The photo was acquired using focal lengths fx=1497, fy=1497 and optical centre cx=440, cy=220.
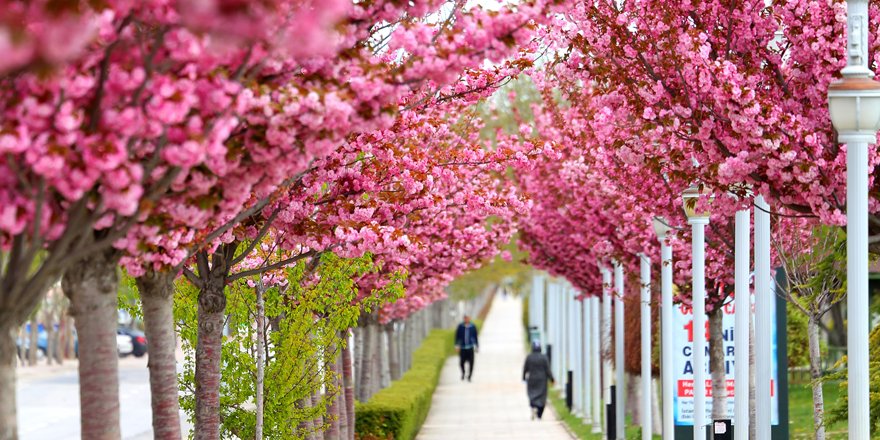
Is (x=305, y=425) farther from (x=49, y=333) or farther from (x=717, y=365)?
(x=49, y=333)

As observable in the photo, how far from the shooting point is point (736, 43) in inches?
457

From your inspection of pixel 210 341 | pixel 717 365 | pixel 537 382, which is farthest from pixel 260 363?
pixel 537 382

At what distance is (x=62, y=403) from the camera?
34.8m

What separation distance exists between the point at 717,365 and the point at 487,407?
16744 millimetres

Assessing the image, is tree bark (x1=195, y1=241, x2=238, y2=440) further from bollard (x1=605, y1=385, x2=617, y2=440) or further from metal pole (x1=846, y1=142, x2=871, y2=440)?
bollard (x1=605, y1=385, x2=617, y2=440)

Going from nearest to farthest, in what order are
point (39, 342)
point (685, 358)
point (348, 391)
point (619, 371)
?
point (348, 391) → point (685, 358) → point (619, 371) → point (39, 342)

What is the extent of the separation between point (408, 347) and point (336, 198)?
2944 cm

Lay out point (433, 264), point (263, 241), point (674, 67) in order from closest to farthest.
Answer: point (674, 67) → point (263, 241) → point (433, 264)

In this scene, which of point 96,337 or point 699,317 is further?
point 699,317

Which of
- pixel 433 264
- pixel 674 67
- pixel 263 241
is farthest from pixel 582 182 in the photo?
pixel 674 67

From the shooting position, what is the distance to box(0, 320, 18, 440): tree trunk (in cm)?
656

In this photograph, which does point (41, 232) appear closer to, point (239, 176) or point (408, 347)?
point (239, 176)

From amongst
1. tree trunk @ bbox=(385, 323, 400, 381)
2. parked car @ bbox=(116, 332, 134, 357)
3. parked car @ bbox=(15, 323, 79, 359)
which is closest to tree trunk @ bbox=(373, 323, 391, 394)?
tree trunk @ bbox=(385, 323, 400, 381)

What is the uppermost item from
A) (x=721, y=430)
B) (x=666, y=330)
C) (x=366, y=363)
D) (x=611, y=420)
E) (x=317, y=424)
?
(x=666, y=330)
